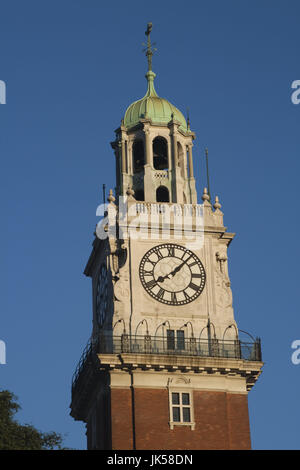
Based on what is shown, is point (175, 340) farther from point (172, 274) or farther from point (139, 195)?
point (139, 195)

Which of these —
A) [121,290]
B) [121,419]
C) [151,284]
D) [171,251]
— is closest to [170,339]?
[151,284]

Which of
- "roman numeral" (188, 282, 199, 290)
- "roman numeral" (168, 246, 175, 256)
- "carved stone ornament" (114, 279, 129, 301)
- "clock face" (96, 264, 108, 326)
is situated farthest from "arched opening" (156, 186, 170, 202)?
"carved stone ornament" (114, 279, 129, 301)

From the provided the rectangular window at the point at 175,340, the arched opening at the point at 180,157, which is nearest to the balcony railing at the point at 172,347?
the rectangular window at the point at 175,340

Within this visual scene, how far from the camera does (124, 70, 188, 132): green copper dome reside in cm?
8244

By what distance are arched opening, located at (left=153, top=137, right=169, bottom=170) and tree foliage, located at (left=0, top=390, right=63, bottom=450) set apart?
62.6 feet

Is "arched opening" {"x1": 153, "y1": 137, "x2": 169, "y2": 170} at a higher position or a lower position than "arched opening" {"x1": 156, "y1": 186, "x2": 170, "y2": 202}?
higher

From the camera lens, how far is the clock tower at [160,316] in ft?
238

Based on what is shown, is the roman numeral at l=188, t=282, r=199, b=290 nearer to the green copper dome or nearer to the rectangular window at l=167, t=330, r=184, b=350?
the rectangular window at l=167, t=330, r=184, b=350

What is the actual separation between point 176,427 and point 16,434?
876cm

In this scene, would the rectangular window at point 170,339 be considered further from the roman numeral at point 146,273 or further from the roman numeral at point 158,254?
the roman numeral at point 158,254

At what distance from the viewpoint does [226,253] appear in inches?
3110

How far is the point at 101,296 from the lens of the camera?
79.4 metres
